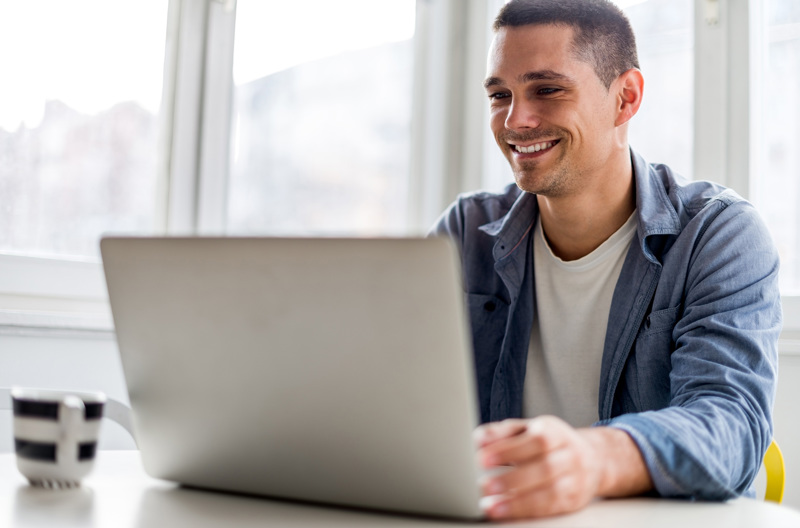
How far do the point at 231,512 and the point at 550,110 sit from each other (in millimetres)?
1037

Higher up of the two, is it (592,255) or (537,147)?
(537,147)

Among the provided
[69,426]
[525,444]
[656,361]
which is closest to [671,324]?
[656,361]

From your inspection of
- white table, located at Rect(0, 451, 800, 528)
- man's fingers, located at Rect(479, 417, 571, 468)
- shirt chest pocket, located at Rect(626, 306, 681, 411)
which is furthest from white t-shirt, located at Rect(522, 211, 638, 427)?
man's fingers, located at Rect(479, 417, 571, 468)

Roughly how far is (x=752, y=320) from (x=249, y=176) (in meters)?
1.52

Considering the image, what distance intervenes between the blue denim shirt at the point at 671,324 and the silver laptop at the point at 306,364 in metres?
0.28

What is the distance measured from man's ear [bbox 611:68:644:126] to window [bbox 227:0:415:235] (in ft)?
3.56

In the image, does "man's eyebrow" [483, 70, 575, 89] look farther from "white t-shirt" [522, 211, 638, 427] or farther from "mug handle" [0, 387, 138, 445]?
"mug handle" [0, 387, 138, 445]

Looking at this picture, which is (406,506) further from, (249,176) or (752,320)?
(249,176)

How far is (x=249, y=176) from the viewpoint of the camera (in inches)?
87.7

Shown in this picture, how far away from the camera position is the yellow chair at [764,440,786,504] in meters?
1.13

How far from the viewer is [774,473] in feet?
3.72

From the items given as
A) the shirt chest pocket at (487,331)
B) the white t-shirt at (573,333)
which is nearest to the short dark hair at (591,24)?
the white t-shirt at (573,333)

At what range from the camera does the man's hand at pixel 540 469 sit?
0.65 m

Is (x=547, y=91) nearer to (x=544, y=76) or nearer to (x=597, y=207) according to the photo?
(x=544, y=76)
